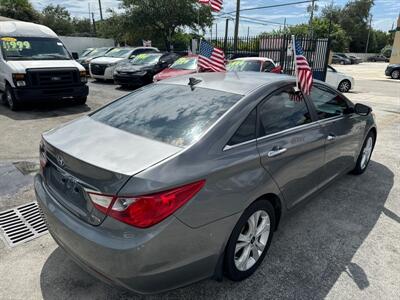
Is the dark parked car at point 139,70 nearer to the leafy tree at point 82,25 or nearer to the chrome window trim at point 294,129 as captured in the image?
the chrome window trim at point 294,129

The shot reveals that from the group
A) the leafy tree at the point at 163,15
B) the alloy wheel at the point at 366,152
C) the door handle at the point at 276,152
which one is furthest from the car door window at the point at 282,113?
the leafy tree at the point at 163,15

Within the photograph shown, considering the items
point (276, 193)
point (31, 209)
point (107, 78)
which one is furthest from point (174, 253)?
point (107, 78)

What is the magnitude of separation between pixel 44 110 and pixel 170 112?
290 inches

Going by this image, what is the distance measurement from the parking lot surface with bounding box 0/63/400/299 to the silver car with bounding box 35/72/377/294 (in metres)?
0.26

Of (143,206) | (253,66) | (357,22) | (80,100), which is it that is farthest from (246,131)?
(357,22)

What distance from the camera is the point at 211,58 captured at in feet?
19.9

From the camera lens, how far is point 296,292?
2484 millimetres

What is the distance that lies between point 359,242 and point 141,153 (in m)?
2.32

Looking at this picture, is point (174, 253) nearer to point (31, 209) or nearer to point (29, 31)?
point (31, 209)

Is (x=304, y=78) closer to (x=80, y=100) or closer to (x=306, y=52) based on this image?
(x=80, y=100)

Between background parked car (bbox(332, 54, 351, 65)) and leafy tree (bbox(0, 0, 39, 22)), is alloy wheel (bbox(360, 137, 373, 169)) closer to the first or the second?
leafy tree (bbox(0, 0, 39, 22))

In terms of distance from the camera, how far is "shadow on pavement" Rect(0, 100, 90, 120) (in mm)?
8125

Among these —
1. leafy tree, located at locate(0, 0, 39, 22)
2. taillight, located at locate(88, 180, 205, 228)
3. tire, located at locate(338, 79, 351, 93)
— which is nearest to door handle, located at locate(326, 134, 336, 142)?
taillight, located at locate(88, 180, 205, 228)

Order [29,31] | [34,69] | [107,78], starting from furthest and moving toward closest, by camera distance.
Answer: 1. [107,78]
2. [29,31]
3. [34,69]
